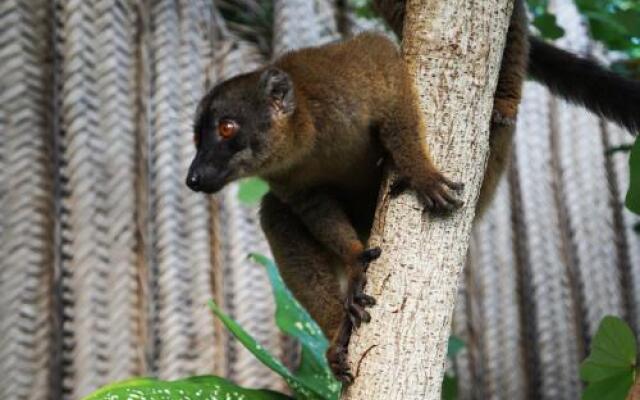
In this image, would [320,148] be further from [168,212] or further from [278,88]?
[168,212]

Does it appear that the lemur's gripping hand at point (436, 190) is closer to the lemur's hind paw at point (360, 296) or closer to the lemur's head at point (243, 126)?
the lemur's hind paw at point (360, 296)

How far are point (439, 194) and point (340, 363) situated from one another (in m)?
0.50

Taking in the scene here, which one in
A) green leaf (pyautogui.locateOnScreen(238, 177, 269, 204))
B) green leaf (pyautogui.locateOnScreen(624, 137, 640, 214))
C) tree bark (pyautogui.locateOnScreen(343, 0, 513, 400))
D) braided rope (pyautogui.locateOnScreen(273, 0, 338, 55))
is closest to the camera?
tree bark (pyautogui.locateOnScreen(343, 0, 513, 400))

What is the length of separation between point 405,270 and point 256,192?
4.82ft

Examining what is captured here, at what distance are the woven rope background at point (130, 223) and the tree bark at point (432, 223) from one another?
150cm

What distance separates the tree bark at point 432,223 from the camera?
2.16 metres

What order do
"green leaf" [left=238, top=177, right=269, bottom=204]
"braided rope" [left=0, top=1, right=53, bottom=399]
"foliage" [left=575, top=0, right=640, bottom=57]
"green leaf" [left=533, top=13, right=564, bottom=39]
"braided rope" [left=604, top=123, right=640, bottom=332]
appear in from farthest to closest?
"braided rope" [left=604, top=123, right=640, bottom=332] < "green leaf" [left=238, top=177, right=269, bottom=204] < "braided rope" [left=0, top=1, right=53, bottom=399] < "green leaf" [left=533, top=13, right=564, bottom=39] < "foliage" [left=575, top=0, right=640, bottom=57]

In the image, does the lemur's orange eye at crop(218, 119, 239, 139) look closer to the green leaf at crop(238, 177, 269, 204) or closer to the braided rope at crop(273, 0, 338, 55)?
the green leaf at crop(238, 177, 269, 204)

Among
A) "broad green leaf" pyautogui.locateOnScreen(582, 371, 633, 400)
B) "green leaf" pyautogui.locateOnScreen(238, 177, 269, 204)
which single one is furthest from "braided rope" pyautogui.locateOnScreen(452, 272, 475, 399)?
"broad green leaf" pyautogui.locateOnScreen(582, 371, 633, 400)

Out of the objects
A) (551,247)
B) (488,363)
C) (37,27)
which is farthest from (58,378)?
(551,247)

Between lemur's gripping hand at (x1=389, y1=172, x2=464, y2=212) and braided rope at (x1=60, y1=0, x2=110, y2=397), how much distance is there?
1565 mm

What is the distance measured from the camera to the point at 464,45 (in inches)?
90.3

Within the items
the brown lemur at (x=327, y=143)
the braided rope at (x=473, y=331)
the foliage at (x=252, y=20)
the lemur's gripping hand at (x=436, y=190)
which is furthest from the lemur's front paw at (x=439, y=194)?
the braided rope at (x=473, y=331)

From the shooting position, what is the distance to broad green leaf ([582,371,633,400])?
2.49 metres
